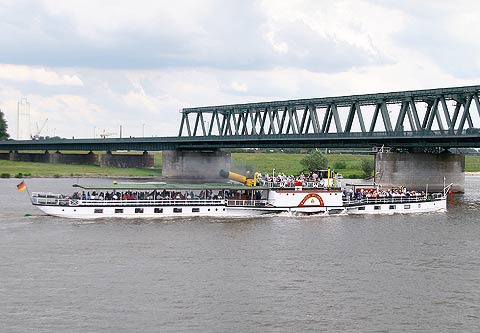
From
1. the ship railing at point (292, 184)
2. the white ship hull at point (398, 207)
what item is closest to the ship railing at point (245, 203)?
the ship railing at point (292, 184)

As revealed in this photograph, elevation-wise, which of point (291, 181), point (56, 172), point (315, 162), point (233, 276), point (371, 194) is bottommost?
point (233, 276)

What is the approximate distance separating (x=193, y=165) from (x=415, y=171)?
222ft

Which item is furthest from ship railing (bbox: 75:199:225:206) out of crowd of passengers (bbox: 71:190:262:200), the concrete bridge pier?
the concrete bridge pier

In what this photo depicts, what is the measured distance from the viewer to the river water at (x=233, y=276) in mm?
40438

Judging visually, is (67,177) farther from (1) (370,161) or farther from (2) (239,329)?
(2) (239,329)

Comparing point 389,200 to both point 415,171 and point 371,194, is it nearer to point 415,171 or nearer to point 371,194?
point 371,194

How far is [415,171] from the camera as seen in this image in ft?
440

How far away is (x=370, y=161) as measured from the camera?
193 m

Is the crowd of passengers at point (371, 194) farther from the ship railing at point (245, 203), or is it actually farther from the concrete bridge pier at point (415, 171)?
the concrete bridge pier at point (415, 171)

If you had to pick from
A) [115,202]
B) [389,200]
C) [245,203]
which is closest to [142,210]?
[115,202]

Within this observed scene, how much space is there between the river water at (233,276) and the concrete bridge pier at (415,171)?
57.2 metres

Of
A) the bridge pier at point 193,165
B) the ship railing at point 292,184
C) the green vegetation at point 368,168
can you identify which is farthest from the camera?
the green vegetation at point 368,168

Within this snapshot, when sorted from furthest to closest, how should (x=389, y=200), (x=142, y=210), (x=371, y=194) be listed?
(x=371, y=194), (x=389, y=200), (x=142, y=210)

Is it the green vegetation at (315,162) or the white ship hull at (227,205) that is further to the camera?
the green vegetation at (315,162)
